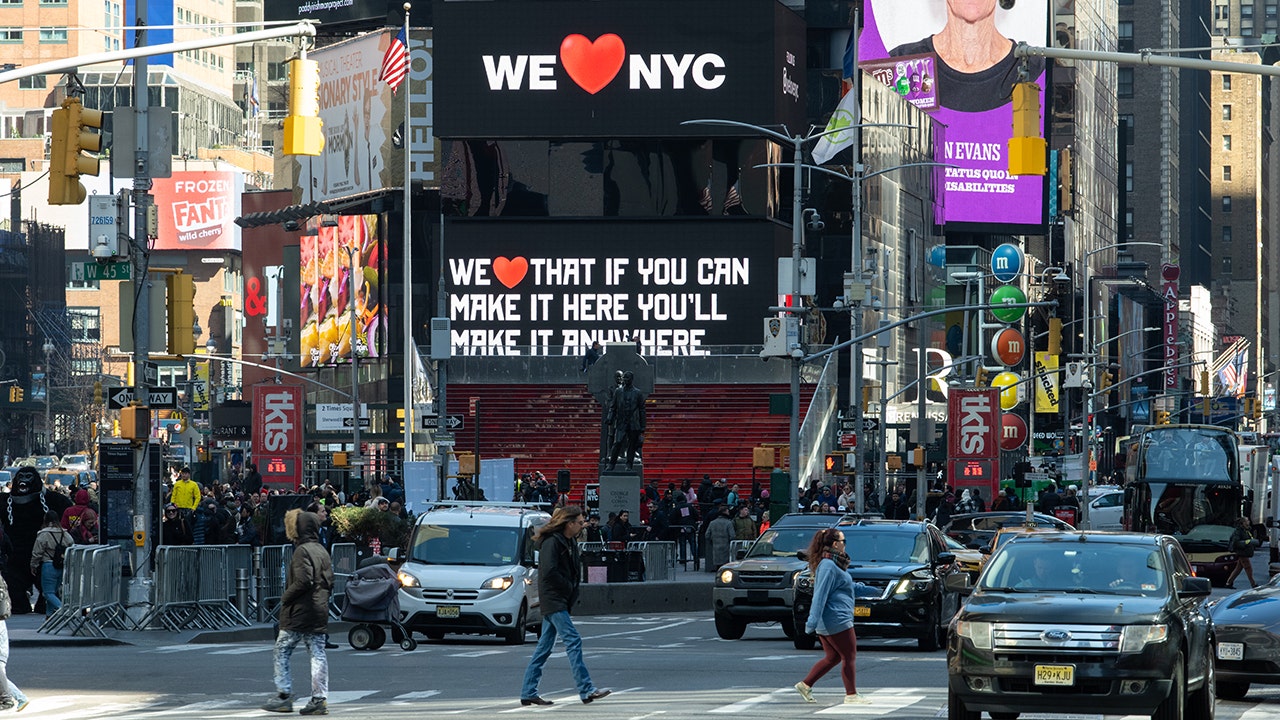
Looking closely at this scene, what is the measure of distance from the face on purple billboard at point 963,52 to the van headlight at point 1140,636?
99.5 m

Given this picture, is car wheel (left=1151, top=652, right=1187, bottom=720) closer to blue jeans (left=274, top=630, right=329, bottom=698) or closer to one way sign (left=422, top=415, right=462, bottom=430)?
blue jeans (left=274, top=630, right=329, bottom=698)

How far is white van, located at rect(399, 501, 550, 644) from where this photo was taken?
87.5 feet

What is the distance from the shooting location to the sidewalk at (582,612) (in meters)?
25.4

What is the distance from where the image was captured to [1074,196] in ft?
468

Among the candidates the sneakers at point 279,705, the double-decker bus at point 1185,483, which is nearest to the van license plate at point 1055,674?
the sneakers at point 279,705

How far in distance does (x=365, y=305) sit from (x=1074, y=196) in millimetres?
64962

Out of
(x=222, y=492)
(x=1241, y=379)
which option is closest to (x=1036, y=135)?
(x=222, y=492)

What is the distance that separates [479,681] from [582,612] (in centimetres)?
1414

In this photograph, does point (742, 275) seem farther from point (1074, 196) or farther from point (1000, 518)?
point (1074, 196)

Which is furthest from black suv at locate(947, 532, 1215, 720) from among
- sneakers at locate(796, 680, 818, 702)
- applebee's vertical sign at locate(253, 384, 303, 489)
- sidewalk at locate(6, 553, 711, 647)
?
applebee's vertical sign at locate(253, 384, 303, 489)

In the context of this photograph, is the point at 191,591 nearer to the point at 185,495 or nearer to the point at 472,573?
the point at 472,573

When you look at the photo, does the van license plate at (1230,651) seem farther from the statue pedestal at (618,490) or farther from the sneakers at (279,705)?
the statue pedestal at (618,490)

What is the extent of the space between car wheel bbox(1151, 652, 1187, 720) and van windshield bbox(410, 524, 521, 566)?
13461 mm

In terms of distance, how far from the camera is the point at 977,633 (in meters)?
15.2
